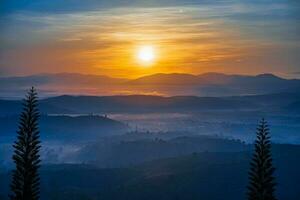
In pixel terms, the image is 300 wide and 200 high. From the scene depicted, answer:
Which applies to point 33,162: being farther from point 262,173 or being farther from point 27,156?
point 262,173

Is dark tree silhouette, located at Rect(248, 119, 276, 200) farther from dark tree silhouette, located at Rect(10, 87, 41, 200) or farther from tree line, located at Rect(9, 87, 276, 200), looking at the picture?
dark tree silhouette, located at Rect(10, 87, 41, 200)

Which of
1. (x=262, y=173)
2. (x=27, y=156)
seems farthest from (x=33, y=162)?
(x=262, y=173)

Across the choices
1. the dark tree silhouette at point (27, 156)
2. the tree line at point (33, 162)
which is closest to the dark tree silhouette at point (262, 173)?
the tree line at point (33, 162)

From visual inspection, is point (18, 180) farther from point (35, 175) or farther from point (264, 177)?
point (264, 177)

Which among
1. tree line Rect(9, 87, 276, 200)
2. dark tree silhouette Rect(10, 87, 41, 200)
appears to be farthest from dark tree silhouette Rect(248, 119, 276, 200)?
dark tree silhouette Rect(10, 87, 41, 200)

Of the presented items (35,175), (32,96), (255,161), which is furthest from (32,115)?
(255,161)
